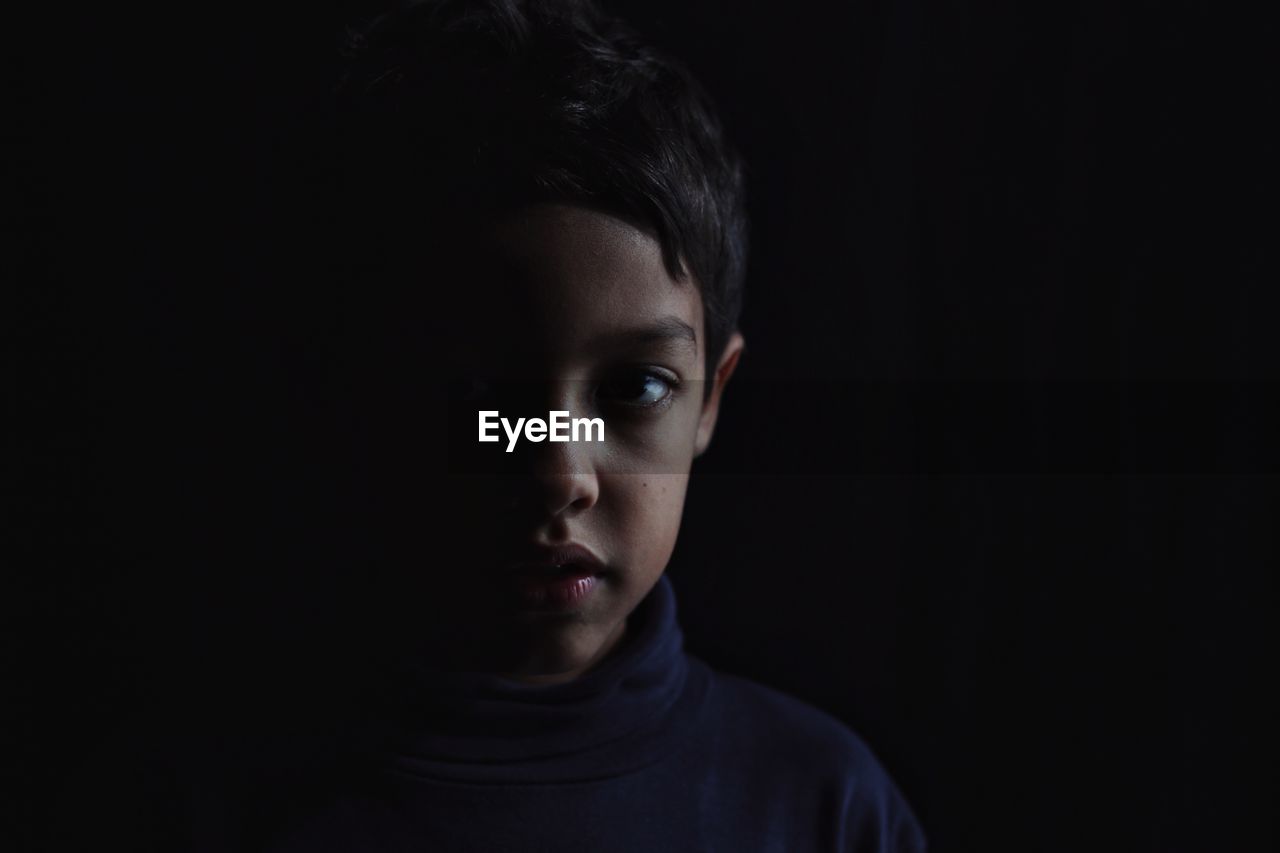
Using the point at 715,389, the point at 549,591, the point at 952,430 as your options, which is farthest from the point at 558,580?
the point at 952,430

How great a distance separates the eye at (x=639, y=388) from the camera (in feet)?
2.23

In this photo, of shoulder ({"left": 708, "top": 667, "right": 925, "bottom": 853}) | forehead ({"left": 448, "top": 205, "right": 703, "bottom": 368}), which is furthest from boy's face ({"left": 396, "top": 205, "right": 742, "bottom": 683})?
shoulder ({"left": 708, "top": 667, "right": 925, "bottom": 853})

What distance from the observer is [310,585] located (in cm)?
88

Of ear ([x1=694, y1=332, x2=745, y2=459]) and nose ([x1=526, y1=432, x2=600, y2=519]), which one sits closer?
nose ([x1=526, y1=432, x2=600, y2=519])

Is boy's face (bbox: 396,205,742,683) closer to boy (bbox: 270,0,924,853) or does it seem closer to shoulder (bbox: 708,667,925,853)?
boy (bbox: 270,0,924,853)

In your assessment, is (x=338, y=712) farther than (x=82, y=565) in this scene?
No

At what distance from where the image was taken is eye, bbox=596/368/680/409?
26.7 inches

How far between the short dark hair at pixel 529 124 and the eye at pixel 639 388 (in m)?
0.08

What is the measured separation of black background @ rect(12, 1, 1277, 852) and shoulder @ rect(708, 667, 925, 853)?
0.11 meters

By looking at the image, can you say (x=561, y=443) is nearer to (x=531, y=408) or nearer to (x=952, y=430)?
(x=531, y=408)

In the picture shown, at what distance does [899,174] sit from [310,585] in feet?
2.24

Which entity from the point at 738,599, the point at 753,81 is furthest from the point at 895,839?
the point at 753,81

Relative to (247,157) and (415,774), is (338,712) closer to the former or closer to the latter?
(415,774)

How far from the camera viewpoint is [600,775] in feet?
2.39
